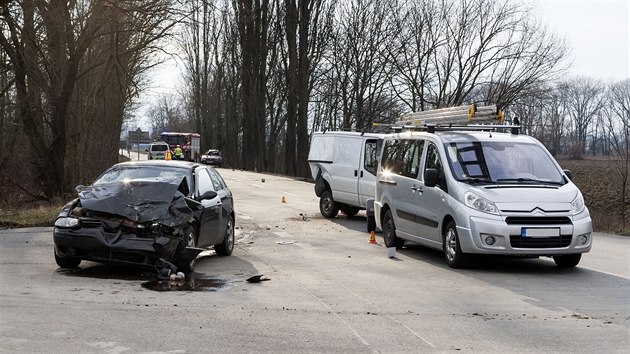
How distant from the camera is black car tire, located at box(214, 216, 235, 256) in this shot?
12.5 m

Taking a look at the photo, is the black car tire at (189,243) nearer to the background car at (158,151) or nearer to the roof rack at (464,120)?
the roof rack at (464,120)

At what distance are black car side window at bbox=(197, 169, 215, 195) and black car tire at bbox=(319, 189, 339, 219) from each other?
24.6ft

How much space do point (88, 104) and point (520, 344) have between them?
1065 inches

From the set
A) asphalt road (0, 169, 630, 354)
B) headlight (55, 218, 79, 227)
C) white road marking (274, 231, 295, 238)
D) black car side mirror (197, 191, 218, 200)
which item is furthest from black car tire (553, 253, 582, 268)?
headlight (55, 218, 79, 227)

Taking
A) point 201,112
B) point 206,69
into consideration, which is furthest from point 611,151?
point 201,112

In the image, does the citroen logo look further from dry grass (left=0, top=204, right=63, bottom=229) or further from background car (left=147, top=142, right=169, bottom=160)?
background car (left=147, top=142, right=169, bottom=160)

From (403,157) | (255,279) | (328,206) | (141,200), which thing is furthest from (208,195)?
(328,206)

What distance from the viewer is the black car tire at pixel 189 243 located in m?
10.1

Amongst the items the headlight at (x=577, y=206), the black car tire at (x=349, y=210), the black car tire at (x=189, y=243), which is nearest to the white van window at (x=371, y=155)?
the black car tire at (x=349, y=210)

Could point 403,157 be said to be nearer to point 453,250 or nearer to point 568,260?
point 453,250

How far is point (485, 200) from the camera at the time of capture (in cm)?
1055

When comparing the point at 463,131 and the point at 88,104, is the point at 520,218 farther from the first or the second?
the point at 88,104

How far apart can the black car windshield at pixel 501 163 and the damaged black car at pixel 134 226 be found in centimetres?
398

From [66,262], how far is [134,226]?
4.28ft
